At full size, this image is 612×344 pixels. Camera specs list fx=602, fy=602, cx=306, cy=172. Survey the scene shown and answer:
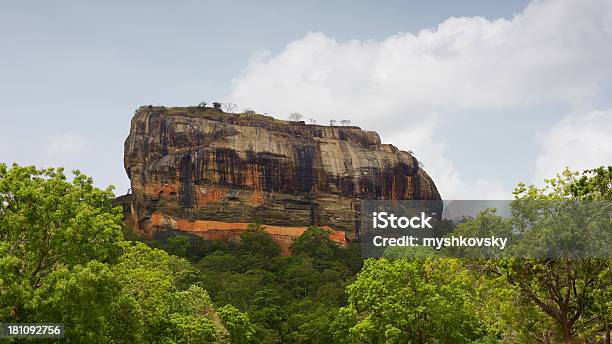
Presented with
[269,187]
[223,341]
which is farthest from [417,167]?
[223,341]

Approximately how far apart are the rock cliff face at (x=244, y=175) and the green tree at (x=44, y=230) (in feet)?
197

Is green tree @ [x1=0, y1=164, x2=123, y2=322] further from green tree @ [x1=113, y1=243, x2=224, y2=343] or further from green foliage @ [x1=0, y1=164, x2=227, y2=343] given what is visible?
green tree @ [x1=113, y1=243, x2=224, y2=343]

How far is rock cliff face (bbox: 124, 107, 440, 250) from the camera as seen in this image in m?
78.6

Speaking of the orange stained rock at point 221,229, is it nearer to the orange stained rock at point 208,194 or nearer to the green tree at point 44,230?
the orange stained rock at point 208,194

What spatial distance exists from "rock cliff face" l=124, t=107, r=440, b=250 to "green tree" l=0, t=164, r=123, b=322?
2358 inches

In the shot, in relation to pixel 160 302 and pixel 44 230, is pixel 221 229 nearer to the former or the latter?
pixel 160 302

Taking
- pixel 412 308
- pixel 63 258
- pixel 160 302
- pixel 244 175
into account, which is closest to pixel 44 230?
pixel 63 258

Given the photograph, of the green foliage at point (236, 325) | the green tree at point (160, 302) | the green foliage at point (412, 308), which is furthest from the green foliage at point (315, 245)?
the green foliage at point (412, 308)

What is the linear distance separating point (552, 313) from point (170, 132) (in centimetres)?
6859

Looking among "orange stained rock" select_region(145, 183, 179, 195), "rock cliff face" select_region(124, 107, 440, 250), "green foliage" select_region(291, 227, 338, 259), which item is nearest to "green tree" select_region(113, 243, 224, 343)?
"green foliage" select_region(291, 227, 338, 259)

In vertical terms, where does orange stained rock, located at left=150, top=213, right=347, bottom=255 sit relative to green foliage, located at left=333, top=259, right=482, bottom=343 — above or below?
above

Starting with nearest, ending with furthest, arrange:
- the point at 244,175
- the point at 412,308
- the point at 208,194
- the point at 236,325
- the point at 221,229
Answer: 1. the point at 412,308
2. the point at 236,325
3. the point at 221,229
4. the point at 208,194
5. the point at 244,175

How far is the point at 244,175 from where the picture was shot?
3187 inches

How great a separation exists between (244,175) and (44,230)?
6378cm
